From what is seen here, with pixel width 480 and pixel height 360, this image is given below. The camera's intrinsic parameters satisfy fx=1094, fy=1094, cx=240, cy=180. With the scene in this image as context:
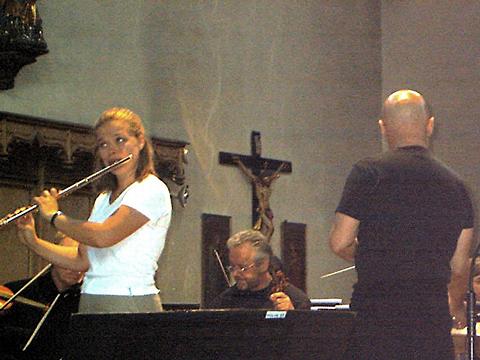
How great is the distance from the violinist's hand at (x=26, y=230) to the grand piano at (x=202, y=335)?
1062 millimetres

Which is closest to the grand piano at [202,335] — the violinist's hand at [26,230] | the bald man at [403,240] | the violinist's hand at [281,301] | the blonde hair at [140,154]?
the bald man at [403,240]

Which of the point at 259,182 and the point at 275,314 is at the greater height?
the point at 259,182

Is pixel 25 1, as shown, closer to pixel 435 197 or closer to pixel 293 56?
pixel 293 56

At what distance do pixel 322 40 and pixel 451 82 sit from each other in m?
1.54

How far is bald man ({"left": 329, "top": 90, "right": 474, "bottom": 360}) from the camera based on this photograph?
3.47 meters

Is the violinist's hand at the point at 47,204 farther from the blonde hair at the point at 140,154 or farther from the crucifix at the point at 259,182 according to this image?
the crucifix at the point at 259,182

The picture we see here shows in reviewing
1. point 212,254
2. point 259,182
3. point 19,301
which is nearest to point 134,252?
point 19,301

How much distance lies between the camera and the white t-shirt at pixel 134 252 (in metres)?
3.61

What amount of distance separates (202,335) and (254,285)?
3.36 meters

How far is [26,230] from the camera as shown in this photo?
4051 millimetres

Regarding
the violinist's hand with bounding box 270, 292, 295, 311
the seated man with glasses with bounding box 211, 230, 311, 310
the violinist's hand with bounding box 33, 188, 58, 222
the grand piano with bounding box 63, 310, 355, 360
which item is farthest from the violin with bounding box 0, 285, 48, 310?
the grand piano with bounding box 63, 310, 355, 360

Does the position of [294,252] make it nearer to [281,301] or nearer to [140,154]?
[281,301]

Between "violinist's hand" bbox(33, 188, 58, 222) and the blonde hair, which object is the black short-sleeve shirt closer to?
the blonde hair

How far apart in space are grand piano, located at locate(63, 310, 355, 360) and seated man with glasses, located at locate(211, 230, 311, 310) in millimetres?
3018
